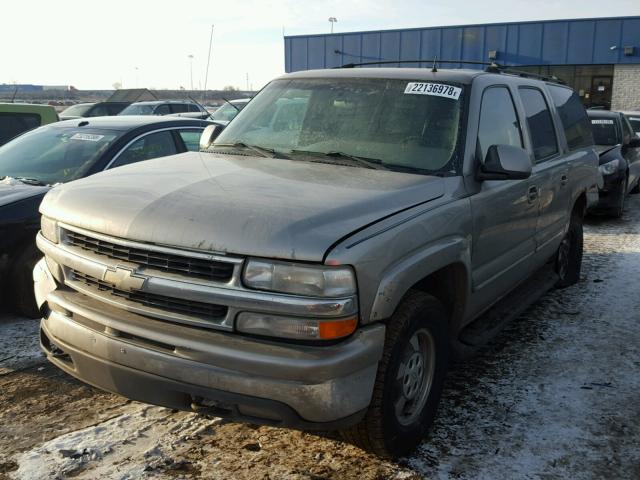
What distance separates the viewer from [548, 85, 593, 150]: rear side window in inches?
218

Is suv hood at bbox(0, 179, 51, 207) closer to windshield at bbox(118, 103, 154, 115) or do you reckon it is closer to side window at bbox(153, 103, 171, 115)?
windshield at bbox(118, 103, 154, 115)

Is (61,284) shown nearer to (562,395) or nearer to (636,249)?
(562,395)

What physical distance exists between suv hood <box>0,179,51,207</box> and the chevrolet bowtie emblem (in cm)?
232

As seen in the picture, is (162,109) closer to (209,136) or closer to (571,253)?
(571,253)

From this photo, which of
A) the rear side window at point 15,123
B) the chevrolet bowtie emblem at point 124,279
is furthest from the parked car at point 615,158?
the chevrolet bowtie emblem at point 124,279

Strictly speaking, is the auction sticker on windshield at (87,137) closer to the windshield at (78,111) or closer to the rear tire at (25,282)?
the rear tire at (25,282)

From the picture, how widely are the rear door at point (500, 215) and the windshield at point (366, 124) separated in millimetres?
280

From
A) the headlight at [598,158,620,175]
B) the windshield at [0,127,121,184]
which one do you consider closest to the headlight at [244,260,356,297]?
the windshield at [0,127,121,184]

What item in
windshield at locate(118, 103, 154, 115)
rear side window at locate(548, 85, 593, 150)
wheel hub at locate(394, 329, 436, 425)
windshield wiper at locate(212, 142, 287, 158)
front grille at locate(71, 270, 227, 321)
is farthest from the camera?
windshield at locate(118, 103, 154, 115)

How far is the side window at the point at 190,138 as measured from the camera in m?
6.41

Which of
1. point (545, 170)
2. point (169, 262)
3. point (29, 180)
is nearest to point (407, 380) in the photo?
point (169, 262)

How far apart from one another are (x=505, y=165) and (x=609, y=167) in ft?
22.7

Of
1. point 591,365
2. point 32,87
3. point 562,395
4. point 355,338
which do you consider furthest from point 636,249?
point 32,87

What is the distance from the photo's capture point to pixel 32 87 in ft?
331
